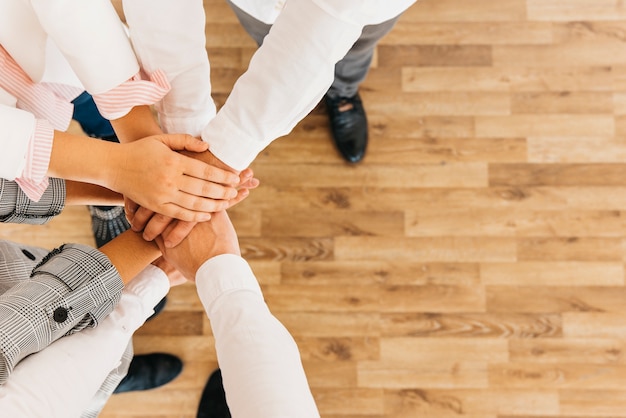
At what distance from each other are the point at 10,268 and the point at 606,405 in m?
1.50

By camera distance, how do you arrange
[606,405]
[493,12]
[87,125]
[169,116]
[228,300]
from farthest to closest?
[493,12]
[606,405]
[87,125]
[169,116]
[228,300]

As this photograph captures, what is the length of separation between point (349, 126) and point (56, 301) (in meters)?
0.96

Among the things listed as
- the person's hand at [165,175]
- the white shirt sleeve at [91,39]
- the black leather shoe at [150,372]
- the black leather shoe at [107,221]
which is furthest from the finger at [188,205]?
the black leather shoe at [150,372]

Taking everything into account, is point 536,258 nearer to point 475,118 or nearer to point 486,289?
point 486,289

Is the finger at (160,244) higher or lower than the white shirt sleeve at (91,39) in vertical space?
lower

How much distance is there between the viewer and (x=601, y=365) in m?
1.57

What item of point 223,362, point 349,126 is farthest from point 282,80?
point 349,126

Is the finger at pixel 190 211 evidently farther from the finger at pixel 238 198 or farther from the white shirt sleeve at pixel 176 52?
the white shirt sleeve at pixel 176 52

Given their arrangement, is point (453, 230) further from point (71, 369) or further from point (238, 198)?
point (71, 369)

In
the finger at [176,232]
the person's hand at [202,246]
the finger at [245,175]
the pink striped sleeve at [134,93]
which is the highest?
the pink striped sleeve at [134,93]

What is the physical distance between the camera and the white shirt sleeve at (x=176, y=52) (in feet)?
2.87

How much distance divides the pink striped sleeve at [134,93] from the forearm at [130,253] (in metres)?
0.26

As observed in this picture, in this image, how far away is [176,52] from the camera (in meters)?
Result: 0.93

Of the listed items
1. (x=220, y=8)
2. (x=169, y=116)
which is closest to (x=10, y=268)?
(x=169, y=116)
